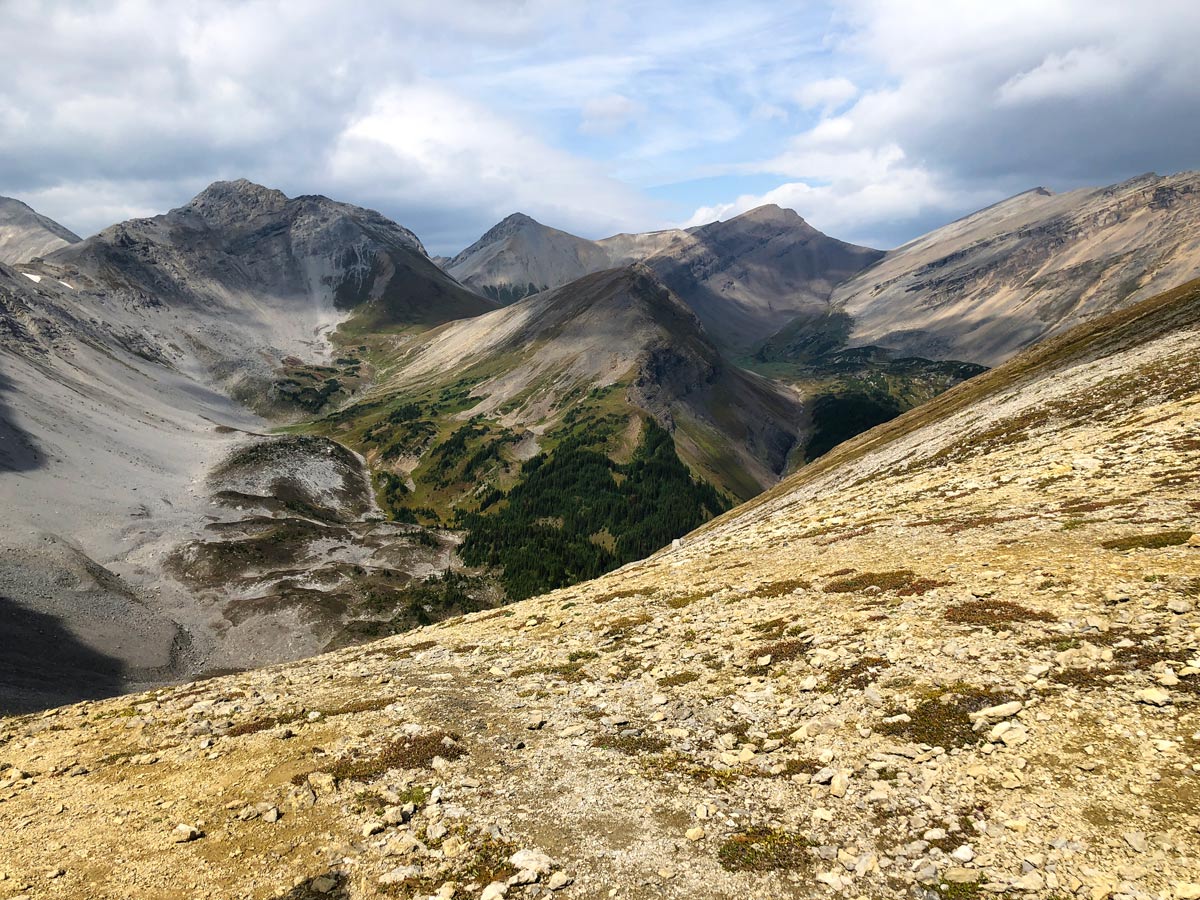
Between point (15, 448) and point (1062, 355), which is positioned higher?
point (15, 448)

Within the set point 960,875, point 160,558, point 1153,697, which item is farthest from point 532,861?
point 160,558

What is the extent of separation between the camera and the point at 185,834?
14.1m

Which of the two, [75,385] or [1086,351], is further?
[75,385]

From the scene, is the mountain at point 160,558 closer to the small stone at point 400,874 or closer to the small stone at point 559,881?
the small stone at point 400,874

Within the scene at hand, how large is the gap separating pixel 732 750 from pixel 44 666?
94999 mm

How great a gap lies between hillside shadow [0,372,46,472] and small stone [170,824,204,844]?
151 m

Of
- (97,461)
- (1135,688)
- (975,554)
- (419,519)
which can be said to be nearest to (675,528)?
(419,519)

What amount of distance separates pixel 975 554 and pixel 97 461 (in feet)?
591

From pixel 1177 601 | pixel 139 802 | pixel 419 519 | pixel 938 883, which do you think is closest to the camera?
pixel 938 883

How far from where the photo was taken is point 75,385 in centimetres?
19288

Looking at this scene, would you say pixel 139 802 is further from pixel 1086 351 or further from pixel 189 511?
pixel 189 511

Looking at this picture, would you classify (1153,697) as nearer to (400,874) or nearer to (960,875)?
(960,875)

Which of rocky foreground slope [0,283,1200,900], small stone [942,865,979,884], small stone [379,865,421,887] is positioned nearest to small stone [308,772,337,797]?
rocky foreground slope [0,283,1200,900]

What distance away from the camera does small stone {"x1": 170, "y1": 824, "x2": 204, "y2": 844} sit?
1406 cm
